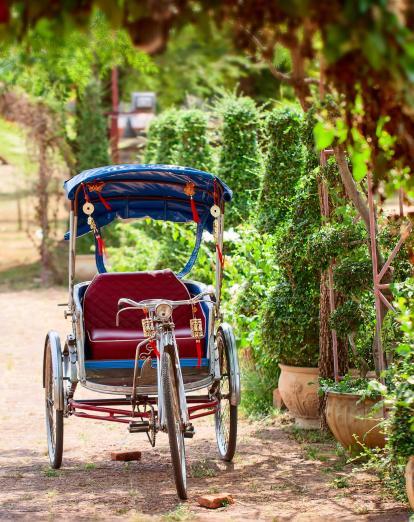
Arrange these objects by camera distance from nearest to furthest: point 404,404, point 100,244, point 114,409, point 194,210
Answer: point 404,404 → point 114,409 → point 194,210 → point 100,244

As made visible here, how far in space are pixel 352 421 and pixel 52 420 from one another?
2.14 meters

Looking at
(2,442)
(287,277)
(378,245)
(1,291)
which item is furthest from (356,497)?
(1,291)

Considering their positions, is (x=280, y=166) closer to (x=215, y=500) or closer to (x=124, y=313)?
(x=124, y=313)

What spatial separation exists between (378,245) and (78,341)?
214 cm

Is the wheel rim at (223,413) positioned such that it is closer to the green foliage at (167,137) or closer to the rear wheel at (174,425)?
the rear wheel at (174,425)

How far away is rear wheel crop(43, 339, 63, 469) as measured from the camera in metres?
7.22

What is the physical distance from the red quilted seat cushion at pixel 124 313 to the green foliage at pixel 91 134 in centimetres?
1424

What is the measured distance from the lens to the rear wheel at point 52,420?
23.7 feet

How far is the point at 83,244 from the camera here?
21453mm

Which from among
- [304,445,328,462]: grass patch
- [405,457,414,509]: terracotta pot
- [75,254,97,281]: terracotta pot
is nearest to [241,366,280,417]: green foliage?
[304,445,328,462]: grass patch

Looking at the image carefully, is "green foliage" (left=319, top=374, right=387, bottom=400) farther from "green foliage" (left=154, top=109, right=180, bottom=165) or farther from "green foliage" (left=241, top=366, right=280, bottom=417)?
"green foliage" (left=154, top=109, right=180, bottom=165)

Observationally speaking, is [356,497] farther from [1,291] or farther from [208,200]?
[1,291]

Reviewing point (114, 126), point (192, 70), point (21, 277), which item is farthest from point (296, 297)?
point (192, 70)

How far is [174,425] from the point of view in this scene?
627cm
